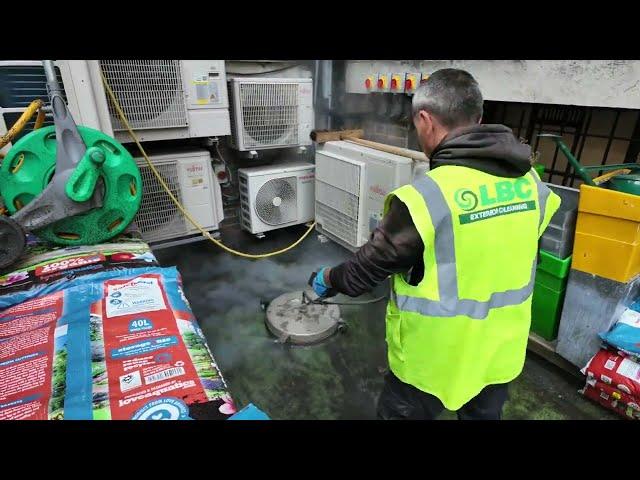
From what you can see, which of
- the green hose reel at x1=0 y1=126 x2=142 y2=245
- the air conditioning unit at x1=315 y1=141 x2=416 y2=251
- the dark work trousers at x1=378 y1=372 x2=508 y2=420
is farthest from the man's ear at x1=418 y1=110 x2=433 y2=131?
the air conditioning unit at x1=315 y1=141 x2=416 y2=251

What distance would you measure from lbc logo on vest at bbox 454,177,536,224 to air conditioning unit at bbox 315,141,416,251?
5.66 feet

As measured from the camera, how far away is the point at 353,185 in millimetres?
3174

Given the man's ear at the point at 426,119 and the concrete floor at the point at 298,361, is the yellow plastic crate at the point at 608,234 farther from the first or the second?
the man's ear at the point at 426,119

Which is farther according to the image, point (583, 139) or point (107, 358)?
point (583, 139)

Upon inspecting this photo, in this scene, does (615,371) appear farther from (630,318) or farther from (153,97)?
(153,97)

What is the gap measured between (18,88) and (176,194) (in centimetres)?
128

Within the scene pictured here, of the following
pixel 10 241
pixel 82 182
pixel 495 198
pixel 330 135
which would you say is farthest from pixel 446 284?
pixel 330 135

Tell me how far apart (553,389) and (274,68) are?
362 centimetres

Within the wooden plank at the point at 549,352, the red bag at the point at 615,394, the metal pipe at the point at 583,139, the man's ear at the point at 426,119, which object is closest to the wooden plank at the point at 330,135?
the metal pipe at the point at 583,139

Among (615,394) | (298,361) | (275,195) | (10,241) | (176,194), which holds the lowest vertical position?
(298,361)

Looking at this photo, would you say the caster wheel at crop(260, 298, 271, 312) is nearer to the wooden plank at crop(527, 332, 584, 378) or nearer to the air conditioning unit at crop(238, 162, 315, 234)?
the air conditioning unit at crop(238, 162, 315, 234)

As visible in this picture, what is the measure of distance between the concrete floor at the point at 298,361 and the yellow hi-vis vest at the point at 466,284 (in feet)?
3.03

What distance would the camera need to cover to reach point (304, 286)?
10.4ft

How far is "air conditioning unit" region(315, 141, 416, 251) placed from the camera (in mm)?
2920
